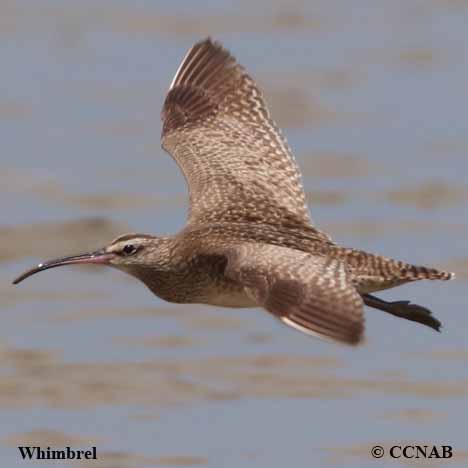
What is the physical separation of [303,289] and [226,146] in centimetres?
319

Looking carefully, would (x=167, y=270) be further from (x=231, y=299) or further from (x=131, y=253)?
(x=231, y=299)

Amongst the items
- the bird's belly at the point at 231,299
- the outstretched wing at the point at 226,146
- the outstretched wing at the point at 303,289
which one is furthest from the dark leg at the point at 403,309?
the outstretched wing at the point at 303,289

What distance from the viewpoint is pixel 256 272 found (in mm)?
15078

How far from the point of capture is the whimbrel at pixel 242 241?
48.6ft

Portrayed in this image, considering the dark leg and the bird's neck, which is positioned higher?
the bird's neck

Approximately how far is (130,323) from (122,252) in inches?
278

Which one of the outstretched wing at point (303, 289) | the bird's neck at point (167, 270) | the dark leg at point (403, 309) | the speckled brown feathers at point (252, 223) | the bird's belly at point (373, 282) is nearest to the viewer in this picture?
the outstretched wing at point (303, 289)

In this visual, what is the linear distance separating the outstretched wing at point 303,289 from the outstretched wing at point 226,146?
131 cm

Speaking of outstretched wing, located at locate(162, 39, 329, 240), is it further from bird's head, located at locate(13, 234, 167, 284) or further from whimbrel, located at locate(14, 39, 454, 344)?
bird's head, located at locate(13, 234, 167, 284)

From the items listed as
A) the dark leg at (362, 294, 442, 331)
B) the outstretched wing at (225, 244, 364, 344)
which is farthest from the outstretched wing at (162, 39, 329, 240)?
the outstretched wing at (225, 244, 364, 344)

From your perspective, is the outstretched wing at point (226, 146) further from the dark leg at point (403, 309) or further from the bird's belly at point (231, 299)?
the bird's belly at point (231, 299)

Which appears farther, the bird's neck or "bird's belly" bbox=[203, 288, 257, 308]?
the bird's neck

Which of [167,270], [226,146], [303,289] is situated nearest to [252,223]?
[167,270]

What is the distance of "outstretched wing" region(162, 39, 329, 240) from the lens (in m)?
17.1
